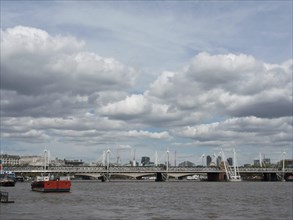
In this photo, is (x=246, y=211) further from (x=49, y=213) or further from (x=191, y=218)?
(x=49, y=213)

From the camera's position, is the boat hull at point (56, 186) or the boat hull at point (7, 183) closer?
the boat hull at point (56, 186)

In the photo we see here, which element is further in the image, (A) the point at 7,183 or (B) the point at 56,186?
(A) the point at 7,183

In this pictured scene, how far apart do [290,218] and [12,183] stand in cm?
14025

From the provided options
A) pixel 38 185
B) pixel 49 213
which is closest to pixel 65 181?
pixel 38 185

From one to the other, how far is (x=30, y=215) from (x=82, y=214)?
7263 millimetres

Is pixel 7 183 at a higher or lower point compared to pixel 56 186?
higher

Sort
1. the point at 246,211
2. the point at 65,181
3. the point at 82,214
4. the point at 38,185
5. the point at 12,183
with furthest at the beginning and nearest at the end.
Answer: the point at 12,183, the point at 38,185, the point at 65,181, the point at 246,211, the point at 82,214

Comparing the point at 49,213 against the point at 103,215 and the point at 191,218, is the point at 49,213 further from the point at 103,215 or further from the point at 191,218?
the point at 191,218

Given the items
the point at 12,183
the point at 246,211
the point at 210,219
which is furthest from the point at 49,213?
the point at 12,183

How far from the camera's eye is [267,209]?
77.2m

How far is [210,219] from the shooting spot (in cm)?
6212

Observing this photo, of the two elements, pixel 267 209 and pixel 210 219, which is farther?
pixel 267 209

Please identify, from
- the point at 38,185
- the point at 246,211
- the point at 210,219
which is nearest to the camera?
the point at 210,219

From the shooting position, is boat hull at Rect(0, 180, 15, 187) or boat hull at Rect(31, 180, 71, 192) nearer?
boat hull at Rect(31, 180, 71, 192)
